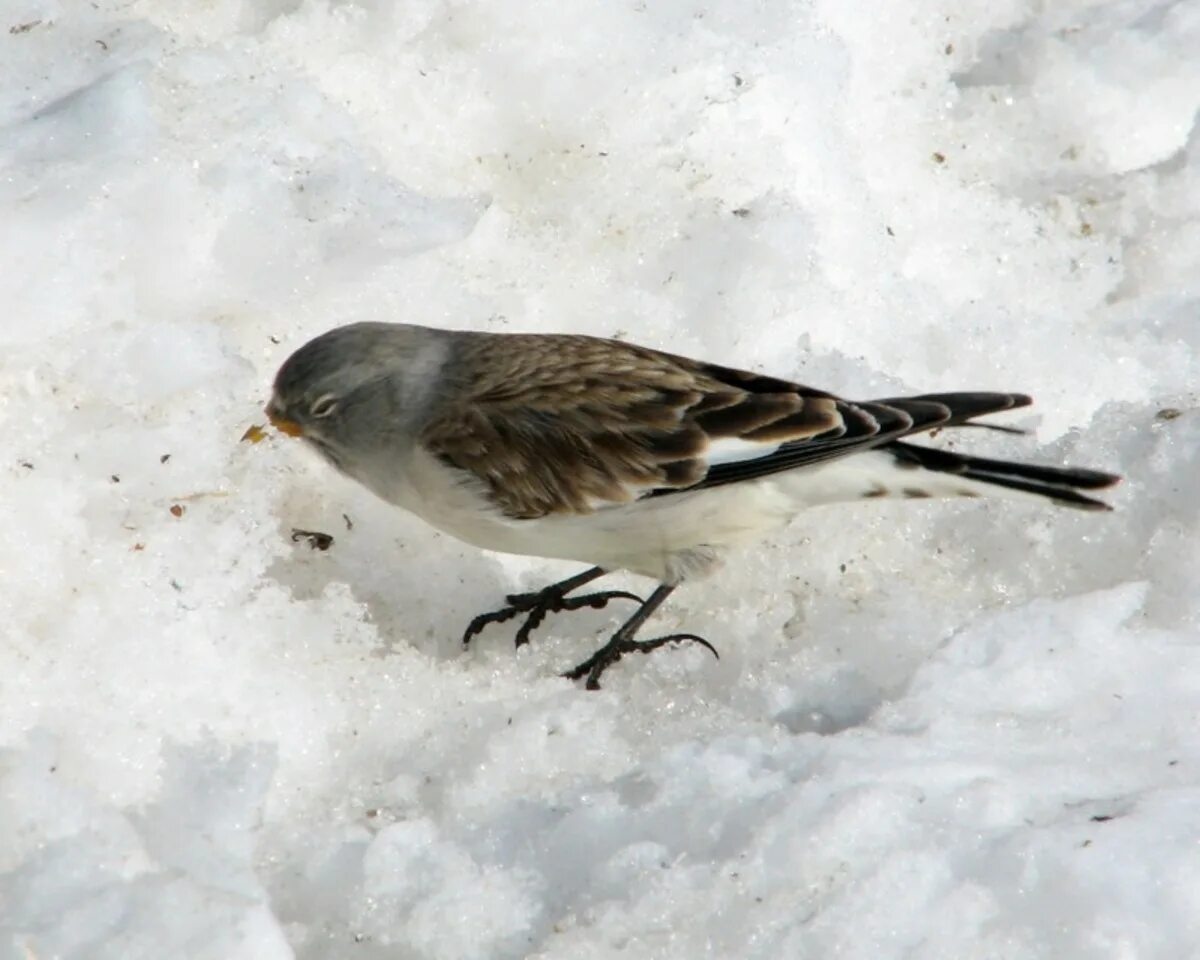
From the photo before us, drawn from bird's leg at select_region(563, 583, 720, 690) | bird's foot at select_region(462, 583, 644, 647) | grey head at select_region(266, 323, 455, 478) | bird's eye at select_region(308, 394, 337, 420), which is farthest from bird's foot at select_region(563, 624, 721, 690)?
bird's eye at select_region(308, 394, 337, 420)

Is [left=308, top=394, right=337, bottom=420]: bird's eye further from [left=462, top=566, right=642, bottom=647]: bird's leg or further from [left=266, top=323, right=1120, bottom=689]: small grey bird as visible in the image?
[left=462, top=566, right=642, bottom=647]: bird's leg

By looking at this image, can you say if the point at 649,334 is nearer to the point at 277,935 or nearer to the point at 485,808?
the point at 485,808

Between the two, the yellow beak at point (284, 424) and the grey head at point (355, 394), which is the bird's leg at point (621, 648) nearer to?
the grey head at point (355, 394)

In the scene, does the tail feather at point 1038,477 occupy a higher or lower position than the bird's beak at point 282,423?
lower

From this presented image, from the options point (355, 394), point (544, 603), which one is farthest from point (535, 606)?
point (355, 394)

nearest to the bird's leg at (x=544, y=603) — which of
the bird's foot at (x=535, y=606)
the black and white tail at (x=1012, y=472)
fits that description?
the bird's foot at (x=535, y=606)
